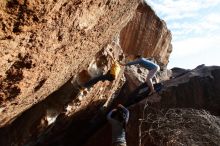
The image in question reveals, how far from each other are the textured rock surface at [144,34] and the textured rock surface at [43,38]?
5593 millimetres

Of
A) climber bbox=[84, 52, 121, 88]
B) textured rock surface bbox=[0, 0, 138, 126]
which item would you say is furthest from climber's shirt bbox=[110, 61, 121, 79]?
textured rock surface bbox=[0, 0, 138, 126]

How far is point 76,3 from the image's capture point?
432 centimetres

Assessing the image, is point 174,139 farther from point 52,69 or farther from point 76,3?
point 76,3

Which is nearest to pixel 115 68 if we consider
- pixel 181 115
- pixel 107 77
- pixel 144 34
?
pixel 107 77

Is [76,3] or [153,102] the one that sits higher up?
[76,3]

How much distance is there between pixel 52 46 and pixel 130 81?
753 cm

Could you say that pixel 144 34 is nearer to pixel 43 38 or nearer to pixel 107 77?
pixel 107 77

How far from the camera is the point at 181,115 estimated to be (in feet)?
30.0

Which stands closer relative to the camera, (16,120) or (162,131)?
(16,120)

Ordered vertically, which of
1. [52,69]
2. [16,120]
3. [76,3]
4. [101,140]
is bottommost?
[101,140]

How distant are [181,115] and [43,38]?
5.85 meters

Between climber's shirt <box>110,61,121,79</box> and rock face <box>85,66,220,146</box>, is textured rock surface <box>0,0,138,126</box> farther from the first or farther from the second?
rock face <box>85,66,220,146</box>

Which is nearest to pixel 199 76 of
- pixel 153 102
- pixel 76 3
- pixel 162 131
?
pixel 153 102

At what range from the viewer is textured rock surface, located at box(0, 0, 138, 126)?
3594 millimetres
